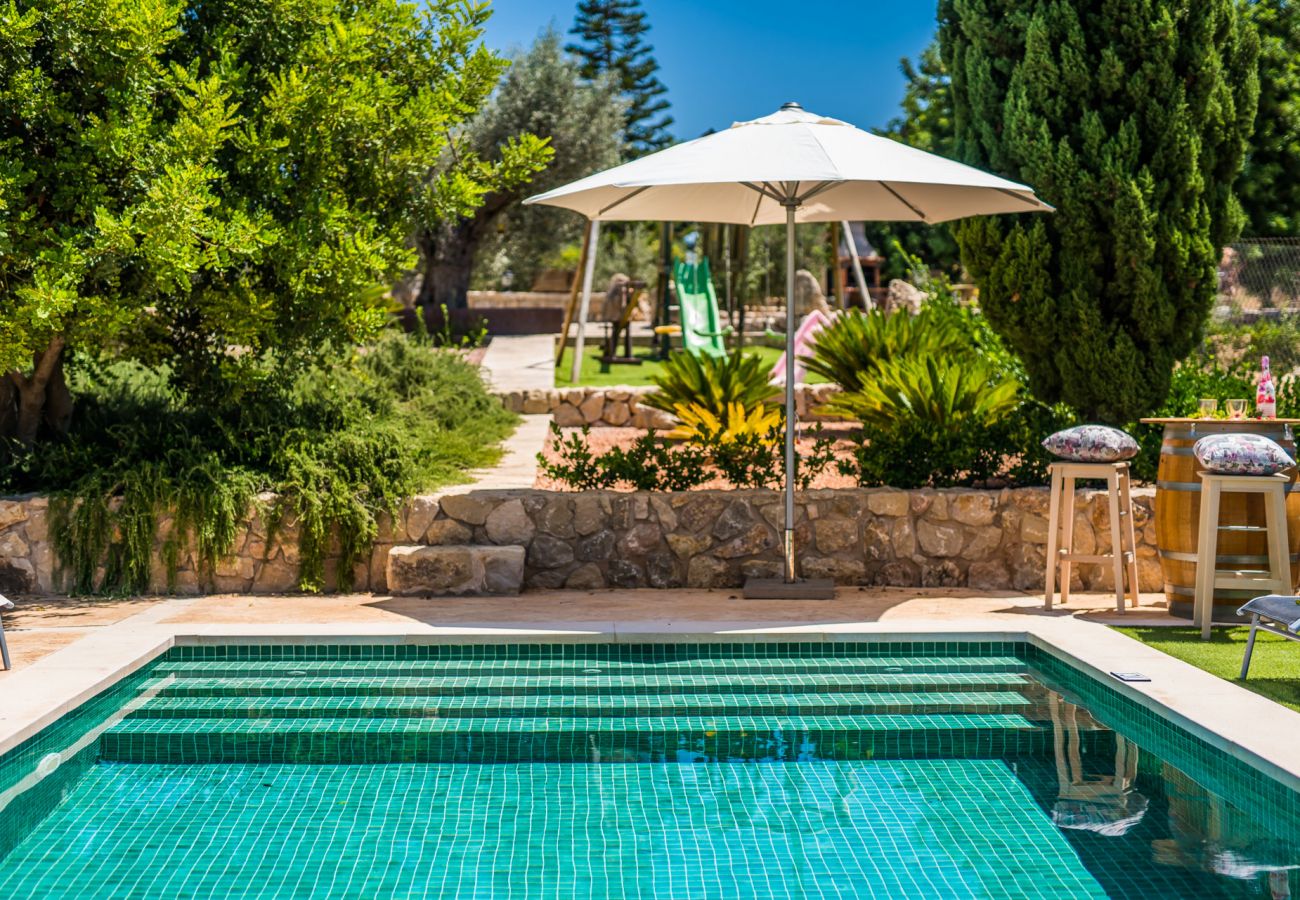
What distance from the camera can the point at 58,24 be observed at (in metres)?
6.65

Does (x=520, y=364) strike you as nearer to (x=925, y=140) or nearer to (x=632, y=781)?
(x=632, y=781)

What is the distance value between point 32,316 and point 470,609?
2551 mm

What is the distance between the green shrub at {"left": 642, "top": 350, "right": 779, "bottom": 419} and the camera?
10.3m

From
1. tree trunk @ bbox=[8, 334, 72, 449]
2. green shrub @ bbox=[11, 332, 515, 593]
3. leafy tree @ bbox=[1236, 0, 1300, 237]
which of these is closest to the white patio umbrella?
green shrub @ bbox=[11, 332, 515, 593]

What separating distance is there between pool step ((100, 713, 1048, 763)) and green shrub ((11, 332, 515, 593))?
2140 mm

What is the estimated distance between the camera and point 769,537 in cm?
749

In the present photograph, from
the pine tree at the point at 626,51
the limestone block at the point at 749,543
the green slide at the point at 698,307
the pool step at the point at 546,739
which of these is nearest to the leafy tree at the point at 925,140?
the pine tree at the point at 626,51

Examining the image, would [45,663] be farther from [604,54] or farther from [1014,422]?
[604,54]

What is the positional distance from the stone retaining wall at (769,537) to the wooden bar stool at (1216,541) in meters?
1.36

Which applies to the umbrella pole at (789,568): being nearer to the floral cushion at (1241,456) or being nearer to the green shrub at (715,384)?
the floral cushion at (1241,456)

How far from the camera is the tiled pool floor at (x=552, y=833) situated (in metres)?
3.67

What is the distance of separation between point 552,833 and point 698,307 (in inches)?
530

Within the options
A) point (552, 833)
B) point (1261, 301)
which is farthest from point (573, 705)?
point (1261, 301)

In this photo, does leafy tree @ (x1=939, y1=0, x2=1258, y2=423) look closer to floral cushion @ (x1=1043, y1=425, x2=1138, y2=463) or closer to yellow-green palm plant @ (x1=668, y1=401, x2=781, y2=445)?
floral cushion @ (x1=1043, y1=425, x2=1138, y2=463)
